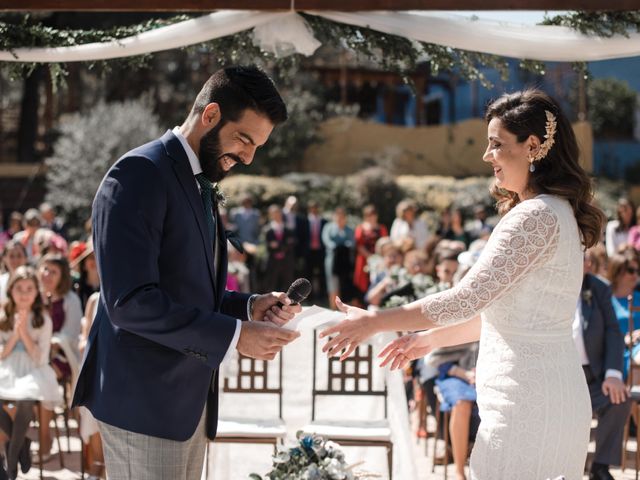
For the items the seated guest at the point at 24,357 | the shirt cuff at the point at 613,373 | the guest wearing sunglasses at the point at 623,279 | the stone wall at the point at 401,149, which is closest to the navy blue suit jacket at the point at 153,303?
the seated guest at the point at 24,357

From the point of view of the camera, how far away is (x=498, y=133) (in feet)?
10.3

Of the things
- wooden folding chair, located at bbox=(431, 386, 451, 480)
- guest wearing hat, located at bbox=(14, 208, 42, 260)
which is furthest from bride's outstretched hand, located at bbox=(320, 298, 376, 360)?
guest wearing hat, located at bbox=(14, 208, 42, 260)

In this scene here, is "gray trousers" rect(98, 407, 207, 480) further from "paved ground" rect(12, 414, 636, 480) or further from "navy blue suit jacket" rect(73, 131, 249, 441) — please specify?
"paved ground" rect(12, 414, 636, 480)

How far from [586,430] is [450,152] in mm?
25442

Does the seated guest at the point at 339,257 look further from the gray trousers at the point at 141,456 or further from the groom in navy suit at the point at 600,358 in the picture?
the gray trousers at the point at 141,456

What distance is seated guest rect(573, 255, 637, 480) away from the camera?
238 inches

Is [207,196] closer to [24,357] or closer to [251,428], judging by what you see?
[251,428]

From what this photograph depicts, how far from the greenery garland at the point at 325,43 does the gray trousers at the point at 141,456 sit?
2738 mm

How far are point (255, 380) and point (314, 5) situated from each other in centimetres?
491

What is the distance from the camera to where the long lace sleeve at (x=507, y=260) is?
2.91m

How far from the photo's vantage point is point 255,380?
29.0ft

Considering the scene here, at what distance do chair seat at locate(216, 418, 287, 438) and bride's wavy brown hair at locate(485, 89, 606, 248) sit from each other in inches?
117

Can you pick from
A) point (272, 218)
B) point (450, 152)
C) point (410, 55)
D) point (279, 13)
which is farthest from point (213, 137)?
point (450, 152)

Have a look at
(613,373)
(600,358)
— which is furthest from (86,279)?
(613,373)
